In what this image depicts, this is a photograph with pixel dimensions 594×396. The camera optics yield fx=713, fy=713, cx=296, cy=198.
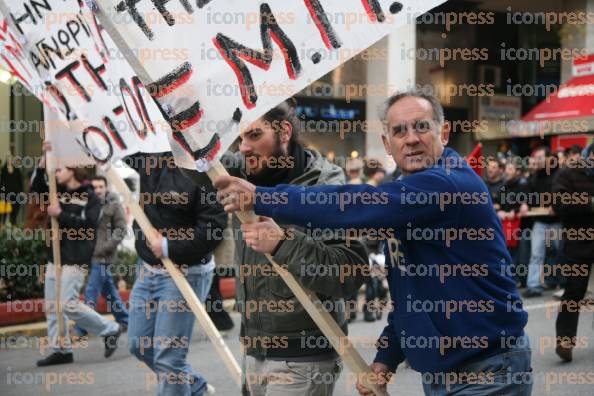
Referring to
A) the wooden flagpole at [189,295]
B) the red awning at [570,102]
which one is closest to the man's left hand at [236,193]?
the wooden flagpole at [189,295]

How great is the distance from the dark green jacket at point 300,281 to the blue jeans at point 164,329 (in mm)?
1276

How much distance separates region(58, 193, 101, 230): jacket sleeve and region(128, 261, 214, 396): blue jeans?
2556 mm

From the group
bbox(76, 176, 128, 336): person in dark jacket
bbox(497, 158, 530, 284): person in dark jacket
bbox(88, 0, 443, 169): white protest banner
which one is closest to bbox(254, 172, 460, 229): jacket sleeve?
bbox(88, 0, 443, 169): white protest banner

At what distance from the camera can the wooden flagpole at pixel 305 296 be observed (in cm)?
252

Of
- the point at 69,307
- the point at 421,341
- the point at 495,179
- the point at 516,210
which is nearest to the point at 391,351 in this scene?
the point at 421,341

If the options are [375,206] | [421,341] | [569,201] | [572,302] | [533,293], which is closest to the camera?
[375,206]

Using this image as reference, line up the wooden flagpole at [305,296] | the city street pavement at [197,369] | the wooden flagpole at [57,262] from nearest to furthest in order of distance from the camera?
the wooden flagpole at [305,296] < the city street pavement at [197,369] < the wooden flagpole at [57,262]

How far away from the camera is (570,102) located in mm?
15828

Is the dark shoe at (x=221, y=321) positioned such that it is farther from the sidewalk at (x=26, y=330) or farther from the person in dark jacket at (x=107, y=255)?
the sidewalk at (x=26, y=330)

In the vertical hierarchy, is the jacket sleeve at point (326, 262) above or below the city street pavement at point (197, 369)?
above

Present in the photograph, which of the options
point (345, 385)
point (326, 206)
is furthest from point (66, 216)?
point (326, 206)

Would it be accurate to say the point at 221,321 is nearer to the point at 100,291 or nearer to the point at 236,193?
the point at 100,291

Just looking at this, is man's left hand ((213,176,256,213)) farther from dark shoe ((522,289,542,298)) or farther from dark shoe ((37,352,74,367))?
dark shoe ((522,289,542,298))

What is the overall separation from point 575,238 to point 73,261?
471 centimetres
